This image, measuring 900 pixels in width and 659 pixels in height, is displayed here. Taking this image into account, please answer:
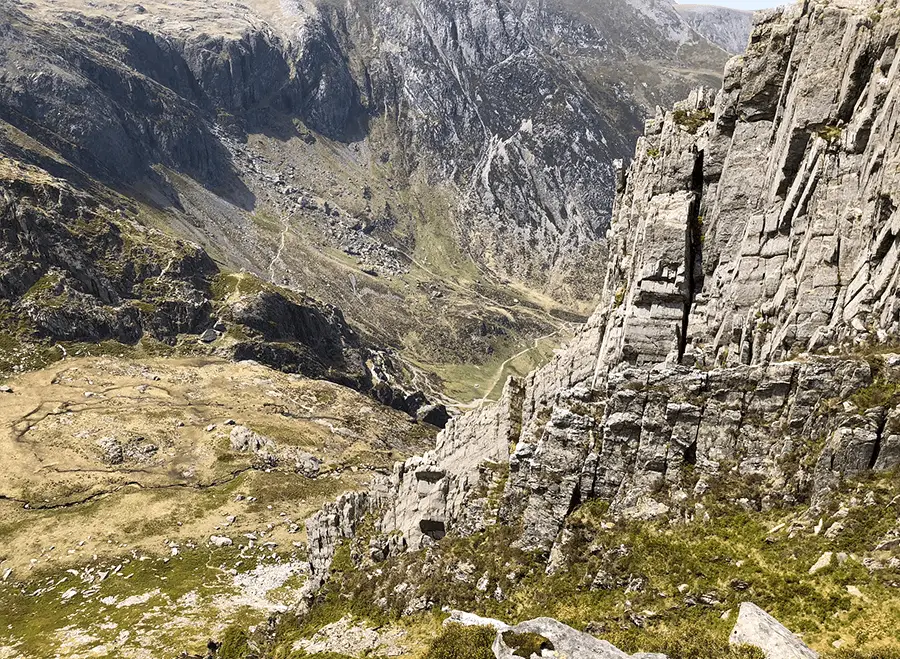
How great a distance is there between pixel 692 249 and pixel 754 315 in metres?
6.32

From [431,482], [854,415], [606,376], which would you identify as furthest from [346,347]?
[854,415]

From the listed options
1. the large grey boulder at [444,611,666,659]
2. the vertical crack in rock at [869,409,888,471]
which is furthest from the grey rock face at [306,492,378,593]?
the vertical crack in rock at [869,409,888,471]

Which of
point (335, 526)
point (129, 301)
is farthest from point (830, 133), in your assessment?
point (129, 301)

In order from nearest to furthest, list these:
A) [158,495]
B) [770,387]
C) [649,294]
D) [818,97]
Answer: [770,387], [818,97], [649,294], [158,495]

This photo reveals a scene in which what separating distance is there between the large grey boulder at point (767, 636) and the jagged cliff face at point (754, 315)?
26.7 ft

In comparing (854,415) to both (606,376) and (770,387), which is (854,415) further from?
(606,376)

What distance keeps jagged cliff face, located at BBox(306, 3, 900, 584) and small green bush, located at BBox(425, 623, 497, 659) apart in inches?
300

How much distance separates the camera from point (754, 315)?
3216 centimetres

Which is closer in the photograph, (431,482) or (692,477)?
(692,477)

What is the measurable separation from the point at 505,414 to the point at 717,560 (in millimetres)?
21014

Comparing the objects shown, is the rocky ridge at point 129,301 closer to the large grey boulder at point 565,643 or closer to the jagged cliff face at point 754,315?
the jagged cliff face at point 754,315

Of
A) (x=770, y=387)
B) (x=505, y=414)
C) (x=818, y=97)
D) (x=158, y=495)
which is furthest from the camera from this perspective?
(x=158, y=495)

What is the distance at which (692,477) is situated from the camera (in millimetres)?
29906

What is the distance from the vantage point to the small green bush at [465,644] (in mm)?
24859
